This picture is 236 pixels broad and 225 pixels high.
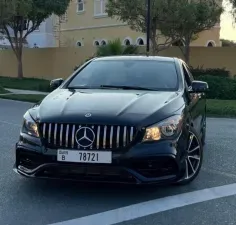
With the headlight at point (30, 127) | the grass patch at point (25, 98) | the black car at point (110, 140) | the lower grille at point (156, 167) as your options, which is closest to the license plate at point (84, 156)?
the black car at point (110, 140)

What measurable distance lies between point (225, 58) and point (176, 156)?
21.2 m

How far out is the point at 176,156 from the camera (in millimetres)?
5184

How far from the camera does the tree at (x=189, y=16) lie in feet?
74.3

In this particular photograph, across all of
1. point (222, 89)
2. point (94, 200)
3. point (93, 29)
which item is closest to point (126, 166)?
point (94, 200)

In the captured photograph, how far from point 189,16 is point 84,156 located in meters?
18.4

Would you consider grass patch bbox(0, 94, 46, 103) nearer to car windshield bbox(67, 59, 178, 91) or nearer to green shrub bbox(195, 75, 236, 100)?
green shrub bbox(195, 75, 236, 100)

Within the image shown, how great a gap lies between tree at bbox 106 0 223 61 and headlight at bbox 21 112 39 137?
1793 centimetres

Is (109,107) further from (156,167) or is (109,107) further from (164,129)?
(156,167)

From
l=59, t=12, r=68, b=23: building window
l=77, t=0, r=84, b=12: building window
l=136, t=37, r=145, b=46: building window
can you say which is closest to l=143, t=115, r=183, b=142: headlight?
l=136, t=37, r=145, b=46: building window

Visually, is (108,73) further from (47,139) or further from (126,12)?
(126,12)

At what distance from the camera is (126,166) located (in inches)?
198

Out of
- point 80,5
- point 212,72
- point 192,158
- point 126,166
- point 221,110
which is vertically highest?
point 80,5

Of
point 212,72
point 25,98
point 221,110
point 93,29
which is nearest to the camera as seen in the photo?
point 221,110

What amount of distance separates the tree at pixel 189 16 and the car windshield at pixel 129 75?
16136mm
